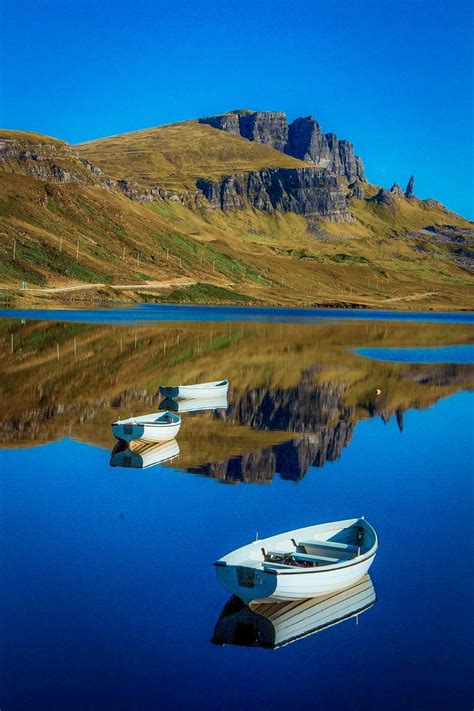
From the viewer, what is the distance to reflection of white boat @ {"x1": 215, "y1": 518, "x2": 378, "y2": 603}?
1944 cm

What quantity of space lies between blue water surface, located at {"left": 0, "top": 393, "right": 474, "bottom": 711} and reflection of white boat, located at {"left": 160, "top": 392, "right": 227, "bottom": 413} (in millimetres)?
14139

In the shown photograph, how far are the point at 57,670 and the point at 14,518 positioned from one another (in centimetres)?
1100

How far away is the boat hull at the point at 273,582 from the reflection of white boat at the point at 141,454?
1699 cm

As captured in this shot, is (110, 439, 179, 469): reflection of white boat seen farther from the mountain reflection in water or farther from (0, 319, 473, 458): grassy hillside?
(0, 319, 473, 458): grassy hillside

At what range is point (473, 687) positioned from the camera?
17531 mm

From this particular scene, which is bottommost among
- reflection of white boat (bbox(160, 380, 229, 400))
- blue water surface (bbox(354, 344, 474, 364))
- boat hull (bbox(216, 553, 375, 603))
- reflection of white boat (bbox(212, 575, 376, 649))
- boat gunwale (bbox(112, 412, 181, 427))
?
reflection of white boat (bbox(212, 575, 376, 649))

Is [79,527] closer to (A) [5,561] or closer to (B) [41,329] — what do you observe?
(A) [5,561]

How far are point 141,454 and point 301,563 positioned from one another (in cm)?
1779

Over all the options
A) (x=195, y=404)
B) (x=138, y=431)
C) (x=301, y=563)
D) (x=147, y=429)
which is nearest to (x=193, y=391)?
(x=195, y=404)

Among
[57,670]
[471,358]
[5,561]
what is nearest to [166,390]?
[5,561]

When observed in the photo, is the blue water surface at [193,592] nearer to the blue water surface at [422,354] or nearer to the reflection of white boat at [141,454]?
the reflection of white boat at [141,454]

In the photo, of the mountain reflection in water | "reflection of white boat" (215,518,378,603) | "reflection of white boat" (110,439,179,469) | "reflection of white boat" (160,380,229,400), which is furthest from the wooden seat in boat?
"reflection of white boat" (160,380,229,400)

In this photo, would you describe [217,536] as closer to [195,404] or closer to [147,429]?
[147,429]

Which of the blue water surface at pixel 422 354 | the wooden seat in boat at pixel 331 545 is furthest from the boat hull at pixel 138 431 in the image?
the blue water surface at pixel 422 354
